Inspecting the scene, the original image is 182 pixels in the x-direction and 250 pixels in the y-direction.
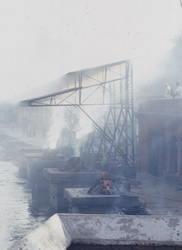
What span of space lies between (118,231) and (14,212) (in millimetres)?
15444

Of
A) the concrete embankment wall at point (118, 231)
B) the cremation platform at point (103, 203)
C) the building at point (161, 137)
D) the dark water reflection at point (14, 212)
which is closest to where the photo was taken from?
the concrete embankment wall at point (118, 231)

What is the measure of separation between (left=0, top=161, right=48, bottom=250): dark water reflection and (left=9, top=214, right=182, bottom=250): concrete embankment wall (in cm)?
1038

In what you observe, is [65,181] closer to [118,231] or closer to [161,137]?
[161,137]

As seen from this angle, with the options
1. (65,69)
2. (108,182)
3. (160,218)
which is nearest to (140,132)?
(108,182)

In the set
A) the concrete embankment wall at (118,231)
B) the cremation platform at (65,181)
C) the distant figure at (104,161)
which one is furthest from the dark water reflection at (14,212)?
the concrete embankment wall at (118,231)

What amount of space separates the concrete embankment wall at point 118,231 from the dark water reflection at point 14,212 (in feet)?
34.0

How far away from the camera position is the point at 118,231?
5.82 metres

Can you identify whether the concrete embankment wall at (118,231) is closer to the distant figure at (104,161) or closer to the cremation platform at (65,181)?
the cremation platform at (65,181)

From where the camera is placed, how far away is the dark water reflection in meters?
17.0

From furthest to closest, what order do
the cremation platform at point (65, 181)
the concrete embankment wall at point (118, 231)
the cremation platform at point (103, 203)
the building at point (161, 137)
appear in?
the building at point (161, 137) < the cremation platform at point (65, 181) < the cremation platform at point (103, 203) < the concrete embankment wall at point (118, 231)

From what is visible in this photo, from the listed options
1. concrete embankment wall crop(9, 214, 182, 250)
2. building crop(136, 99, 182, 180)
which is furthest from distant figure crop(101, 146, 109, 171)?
concrete embankment wall crop(9, 214, 182, 250)

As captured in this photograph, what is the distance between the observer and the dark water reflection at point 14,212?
669 inches

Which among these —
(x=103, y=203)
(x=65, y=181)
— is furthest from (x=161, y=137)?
(x=103, y=203)

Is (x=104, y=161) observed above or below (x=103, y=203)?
above
